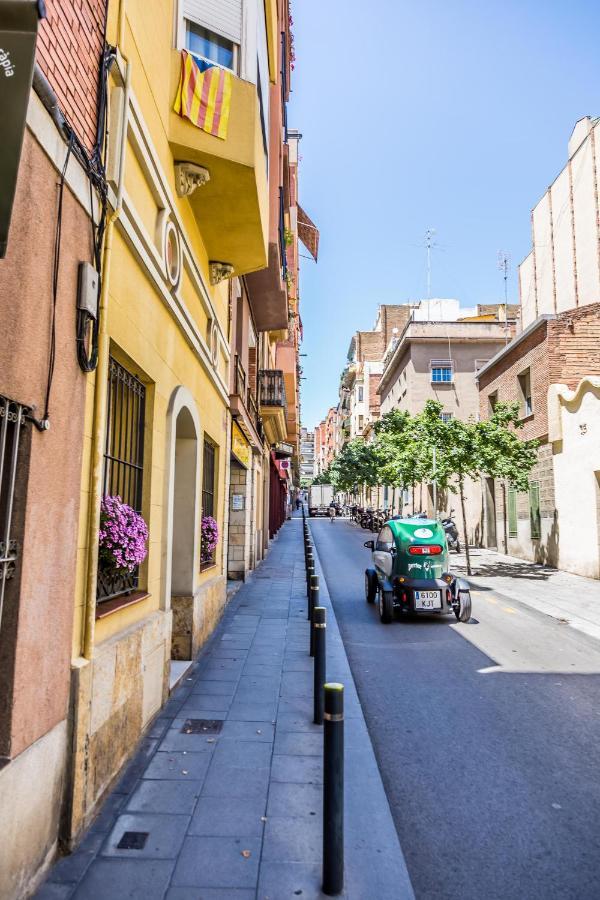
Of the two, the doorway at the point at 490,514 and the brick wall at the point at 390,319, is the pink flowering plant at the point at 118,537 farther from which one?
the brick wall at the point at 390,319

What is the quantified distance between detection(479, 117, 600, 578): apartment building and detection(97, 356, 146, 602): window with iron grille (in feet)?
42.9

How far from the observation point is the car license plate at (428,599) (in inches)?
375

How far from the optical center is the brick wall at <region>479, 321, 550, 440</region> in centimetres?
1844

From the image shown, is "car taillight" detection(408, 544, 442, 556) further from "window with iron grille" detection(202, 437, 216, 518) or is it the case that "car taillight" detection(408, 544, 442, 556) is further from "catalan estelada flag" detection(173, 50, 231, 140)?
"catalan estelada flag" detection(173, 50, 231, 140)

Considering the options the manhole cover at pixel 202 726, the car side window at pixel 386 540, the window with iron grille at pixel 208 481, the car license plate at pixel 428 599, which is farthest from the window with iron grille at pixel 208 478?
the manhole cover at pixel 202 726

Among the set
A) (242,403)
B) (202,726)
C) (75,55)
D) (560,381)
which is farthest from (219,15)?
(560,381)

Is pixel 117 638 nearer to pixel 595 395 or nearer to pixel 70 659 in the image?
pixel 70 659

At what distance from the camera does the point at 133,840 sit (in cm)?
335

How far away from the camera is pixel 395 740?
5016 millimetres

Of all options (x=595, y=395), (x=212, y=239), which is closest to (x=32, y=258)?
(x=212, y=239)

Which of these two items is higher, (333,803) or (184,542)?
(184,542)

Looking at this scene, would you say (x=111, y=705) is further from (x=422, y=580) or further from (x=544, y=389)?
(x=544, y=389)

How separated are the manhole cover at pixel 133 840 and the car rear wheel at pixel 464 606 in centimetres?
708

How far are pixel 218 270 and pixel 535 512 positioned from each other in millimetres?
14103
